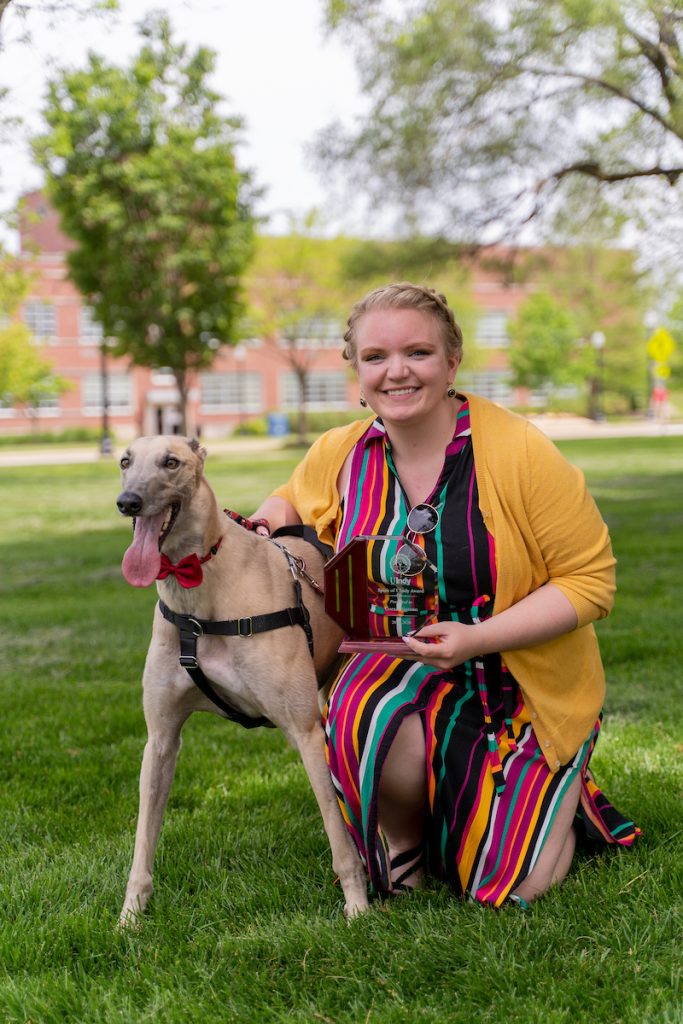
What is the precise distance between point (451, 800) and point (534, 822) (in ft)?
0.83

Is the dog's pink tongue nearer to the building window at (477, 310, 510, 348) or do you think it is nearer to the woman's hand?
the woman's hand

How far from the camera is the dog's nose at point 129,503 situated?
2.64m

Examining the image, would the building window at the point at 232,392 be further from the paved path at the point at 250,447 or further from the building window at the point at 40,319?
the paved path at the point at 250,447

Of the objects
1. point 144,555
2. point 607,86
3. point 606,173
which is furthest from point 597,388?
point 144,555

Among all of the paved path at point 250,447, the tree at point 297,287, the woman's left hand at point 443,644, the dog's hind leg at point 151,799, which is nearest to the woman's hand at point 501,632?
the woman's left hand at point 443,644

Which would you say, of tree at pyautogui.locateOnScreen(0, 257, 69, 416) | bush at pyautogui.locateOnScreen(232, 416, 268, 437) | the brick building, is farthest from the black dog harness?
Result: bush at pyautogui.locateOnScreen(232, 416, 268, 437)

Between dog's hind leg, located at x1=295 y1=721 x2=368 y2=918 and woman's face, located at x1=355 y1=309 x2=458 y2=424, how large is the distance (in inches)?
39.0

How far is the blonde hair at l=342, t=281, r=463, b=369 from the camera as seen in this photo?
287 cm

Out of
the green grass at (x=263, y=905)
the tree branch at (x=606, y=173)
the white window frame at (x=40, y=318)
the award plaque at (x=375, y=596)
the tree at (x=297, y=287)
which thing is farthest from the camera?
the white window frame at (x=40, y=318)

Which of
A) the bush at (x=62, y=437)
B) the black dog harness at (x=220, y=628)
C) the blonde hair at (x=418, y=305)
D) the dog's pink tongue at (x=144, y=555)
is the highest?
the blonde hair at (x=418, y=305)

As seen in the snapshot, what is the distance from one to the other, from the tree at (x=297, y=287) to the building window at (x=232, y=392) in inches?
551

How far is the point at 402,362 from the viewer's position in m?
2.87

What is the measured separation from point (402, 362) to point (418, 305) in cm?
17

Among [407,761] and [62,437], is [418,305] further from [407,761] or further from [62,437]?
[62,437]
